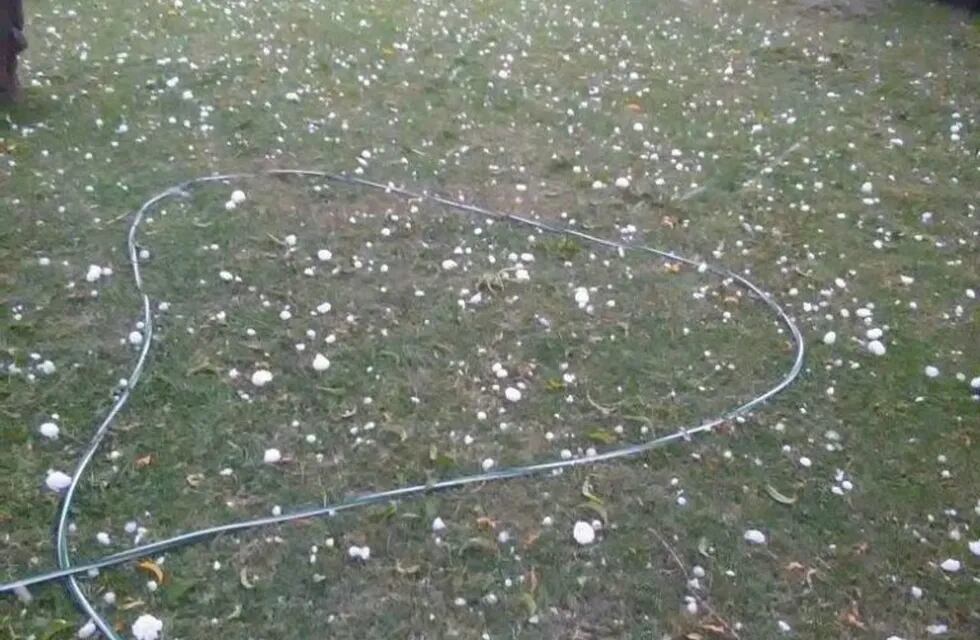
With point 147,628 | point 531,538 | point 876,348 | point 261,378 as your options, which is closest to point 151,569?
point 147,628

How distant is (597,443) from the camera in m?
2.25

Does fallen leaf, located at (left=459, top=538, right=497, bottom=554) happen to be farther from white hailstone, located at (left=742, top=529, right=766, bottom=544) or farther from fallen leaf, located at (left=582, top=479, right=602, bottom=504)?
white hailstone, located at (left=742, top=529, right=766, bottom=544)

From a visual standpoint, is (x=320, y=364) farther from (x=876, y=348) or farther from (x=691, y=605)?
(x=876, y=348)

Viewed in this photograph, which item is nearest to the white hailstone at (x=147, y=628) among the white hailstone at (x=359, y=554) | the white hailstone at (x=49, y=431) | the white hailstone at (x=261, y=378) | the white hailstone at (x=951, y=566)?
the white hailstone at (x=359, y=554)

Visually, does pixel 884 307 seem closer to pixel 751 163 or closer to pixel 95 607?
pixel 751 163

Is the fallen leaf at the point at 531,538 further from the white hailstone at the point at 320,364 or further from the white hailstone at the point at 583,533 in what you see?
the white hailstone at the point at 320,364

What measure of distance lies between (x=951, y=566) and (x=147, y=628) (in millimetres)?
1532

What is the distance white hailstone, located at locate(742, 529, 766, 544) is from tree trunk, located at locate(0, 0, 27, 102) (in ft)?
8.97

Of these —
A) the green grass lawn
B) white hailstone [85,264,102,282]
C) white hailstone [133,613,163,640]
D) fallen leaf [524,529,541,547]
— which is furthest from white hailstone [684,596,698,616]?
white hailstone [85,264,102,282]

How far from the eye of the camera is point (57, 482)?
1.99 metres

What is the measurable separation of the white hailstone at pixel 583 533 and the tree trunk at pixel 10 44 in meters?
2.49

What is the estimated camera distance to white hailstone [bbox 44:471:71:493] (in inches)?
78.3

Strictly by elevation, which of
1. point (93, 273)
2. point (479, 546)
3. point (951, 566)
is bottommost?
point (93, 273)

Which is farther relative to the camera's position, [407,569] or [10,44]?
[10,44]
